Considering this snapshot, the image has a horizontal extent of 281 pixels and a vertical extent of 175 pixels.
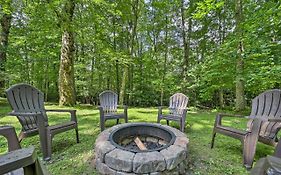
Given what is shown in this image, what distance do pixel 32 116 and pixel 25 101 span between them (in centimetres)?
38

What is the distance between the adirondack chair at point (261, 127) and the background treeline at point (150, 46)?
1.73m

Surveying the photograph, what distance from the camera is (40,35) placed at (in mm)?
7988

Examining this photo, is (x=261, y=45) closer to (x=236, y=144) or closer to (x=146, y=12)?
(x=236, y=144)

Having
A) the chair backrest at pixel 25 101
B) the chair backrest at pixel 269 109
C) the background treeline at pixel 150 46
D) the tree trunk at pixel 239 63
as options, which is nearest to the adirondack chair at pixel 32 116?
the chair backrest at pixel 25 101

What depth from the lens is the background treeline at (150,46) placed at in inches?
185

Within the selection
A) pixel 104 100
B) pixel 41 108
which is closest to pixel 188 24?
pixel 104 100

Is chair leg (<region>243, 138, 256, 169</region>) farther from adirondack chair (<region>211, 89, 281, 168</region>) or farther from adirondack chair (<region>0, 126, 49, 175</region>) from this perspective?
adirondack chair (<region>0, 126, 49, 175</region>)

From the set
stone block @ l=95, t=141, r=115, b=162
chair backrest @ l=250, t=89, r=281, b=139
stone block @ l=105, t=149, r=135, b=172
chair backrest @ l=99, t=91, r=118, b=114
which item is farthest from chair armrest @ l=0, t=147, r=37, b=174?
chair backrest @ l=99, t=91, r=118, b=114

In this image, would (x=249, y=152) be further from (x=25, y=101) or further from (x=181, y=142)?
(x=25, y=101)

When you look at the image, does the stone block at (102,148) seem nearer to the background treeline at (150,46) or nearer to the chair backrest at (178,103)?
the chair backrest at (178,103)

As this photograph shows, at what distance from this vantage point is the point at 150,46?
11141 millimetres

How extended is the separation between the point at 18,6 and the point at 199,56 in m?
8.92

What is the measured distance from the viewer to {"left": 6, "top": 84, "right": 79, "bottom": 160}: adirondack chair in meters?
2.36

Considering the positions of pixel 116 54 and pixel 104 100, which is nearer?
pixel 104 100
